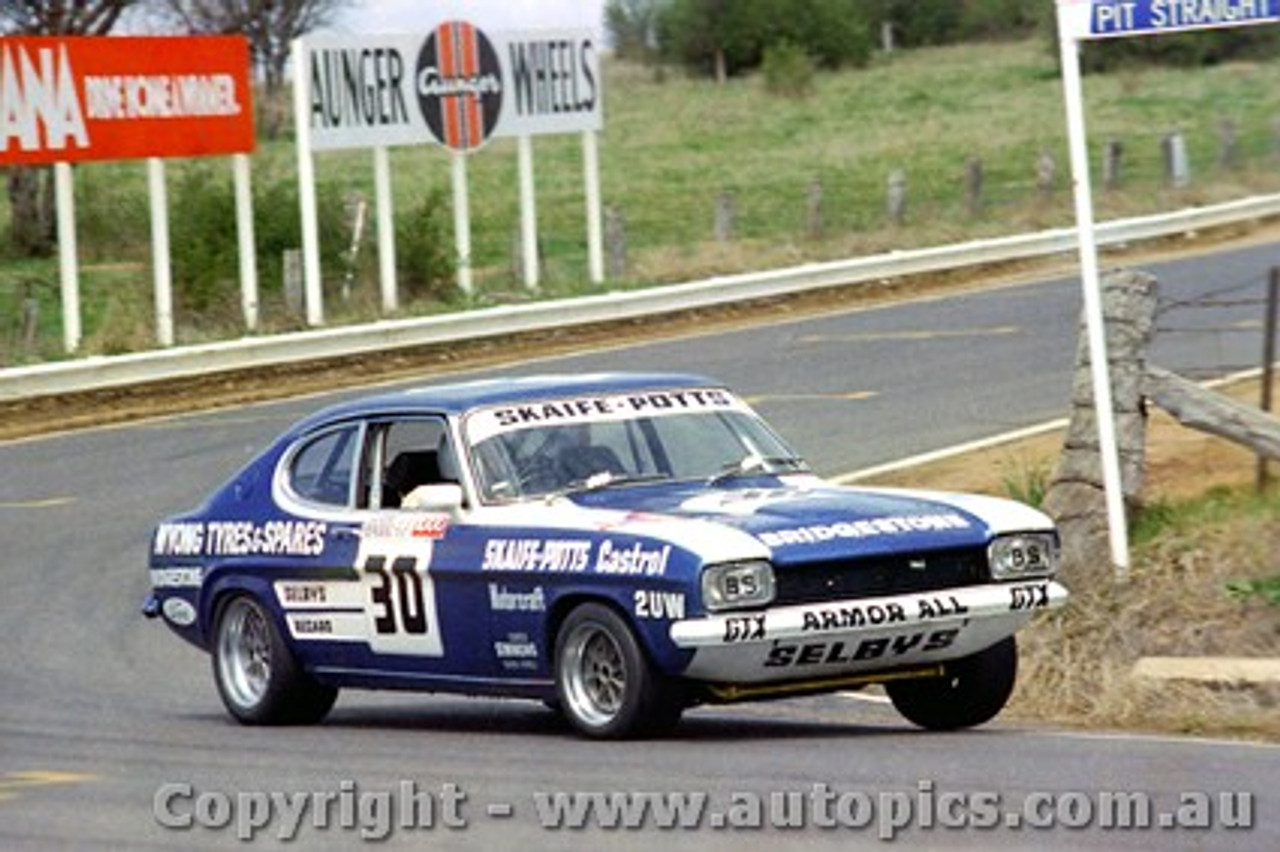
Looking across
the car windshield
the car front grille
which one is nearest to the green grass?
the car windshield

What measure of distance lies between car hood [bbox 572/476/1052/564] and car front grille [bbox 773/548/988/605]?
45 millimetres

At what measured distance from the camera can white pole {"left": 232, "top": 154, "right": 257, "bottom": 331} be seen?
3391 centimetres

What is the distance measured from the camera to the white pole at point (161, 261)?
107 ft

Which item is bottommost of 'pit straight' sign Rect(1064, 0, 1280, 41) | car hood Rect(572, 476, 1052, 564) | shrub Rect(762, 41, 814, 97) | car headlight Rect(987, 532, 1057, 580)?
car headlight Rect(987, 532, 1057, 580)

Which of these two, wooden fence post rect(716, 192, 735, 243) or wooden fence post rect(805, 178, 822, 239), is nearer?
wooden fence post rect(805, 178, 822, 239)

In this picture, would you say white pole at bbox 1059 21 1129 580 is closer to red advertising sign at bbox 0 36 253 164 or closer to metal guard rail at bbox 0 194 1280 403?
metal guard rail at bbox 0 194 1280 403

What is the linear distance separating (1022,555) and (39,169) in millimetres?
40769

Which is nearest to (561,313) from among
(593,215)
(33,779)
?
(593,215)

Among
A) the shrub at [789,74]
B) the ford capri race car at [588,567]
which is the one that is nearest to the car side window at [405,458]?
the ford capri race car at [588,567]

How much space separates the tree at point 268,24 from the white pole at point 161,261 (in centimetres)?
3537

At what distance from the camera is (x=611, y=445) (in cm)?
1291

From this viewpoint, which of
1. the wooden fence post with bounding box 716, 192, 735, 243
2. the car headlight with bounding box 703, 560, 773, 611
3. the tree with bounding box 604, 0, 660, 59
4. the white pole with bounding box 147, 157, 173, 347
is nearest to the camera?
the car headlight with bounding box 703, 560, 773, 611

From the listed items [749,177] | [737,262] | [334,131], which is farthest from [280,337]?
[749,177]

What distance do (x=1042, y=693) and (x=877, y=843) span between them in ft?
16.5
